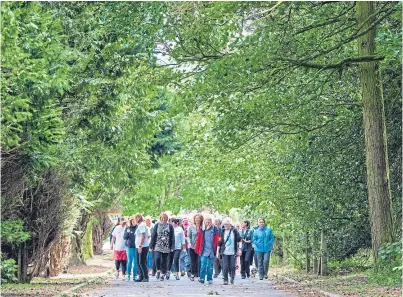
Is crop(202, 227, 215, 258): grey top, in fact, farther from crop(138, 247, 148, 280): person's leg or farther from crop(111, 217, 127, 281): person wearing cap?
crop(111, 217, 127, 281): person wearing cap

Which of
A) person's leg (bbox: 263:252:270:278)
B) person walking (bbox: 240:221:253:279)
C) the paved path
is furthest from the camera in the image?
person walking (bbox: 240:221:253:279)

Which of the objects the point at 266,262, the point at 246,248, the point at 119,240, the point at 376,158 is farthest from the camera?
the point at 246,248

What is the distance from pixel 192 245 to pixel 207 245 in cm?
193

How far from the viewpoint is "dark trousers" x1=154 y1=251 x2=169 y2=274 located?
25266mm

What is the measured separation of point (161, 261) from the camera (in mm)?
25625

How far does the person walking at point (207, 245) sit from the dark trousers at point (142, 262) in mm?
1683

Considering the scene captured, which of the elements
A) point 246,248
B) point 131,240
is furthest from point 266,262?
point 131,240

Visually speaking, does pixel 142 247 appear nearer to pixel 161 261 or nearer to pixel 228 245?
pixel 161 261

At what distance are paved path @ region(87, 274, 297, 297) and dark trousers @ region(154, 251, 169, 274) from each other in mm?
493

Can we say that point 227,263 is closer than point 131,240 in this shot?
Yes

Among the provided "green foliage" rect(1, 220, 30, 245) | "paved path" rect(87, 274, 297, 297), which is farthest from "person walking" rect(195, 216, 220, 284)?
"green foliage" rect(1, 220, 30, 245)

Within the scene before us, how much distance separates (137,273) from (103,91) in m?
5.99

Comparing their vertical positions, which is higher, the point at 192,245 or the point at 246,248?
the point at 246,248

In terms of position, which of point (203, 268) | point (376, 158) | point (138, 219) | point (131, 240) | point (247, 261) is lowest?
point (203, 268)
